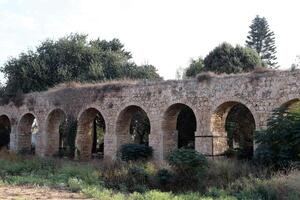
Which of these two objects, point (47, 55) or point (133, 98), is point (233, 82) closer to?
point (133, 98)

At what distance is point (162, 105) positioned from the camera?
19.0m

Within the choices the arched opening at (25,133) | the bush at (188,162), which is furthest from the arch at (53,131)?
the bush at (188,162)

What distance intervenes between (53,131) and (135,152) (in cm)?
743

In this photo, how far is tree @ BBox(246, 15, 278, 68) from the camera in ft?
143

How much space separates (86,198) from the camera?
9.12 m

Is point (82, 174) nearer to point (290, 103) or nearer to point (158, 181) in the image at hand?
point (158, 181)

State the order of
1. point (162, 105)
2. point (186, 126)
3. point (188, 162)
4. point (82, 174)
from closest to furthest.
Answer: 1. point (188, 162)
2. point (82, 174)
3. point (162, 105)
4. point (186, 126)

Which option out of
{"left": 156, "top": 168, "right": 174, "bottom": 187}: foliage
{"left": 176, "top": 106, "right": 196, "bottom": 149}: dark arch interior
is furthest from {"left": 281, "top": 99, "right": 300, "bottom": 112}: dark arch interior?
{"left": 176, "top": 106, "right": 196, "bottom": 149}: dark arch interior

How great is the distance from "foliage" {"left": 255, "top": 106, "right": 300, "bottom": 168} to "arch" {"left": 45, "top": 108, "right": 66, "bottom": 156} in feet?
44.1

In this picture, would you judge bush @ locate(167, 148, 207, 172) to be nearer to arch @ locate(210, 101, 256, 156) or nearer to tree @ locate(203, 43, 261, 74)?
arch @ locate(210, 101, 256, 156)

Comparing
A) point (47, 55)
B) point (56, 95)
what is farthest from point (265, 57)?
point (56, 95)

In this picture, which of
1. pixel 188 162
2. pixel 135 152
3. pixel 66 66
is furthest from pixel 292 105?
pixel 66 66

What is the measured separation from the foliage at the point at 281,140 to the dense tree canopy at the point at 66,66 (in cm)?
1760

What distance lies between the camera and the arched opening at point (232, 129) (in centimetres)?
1748
